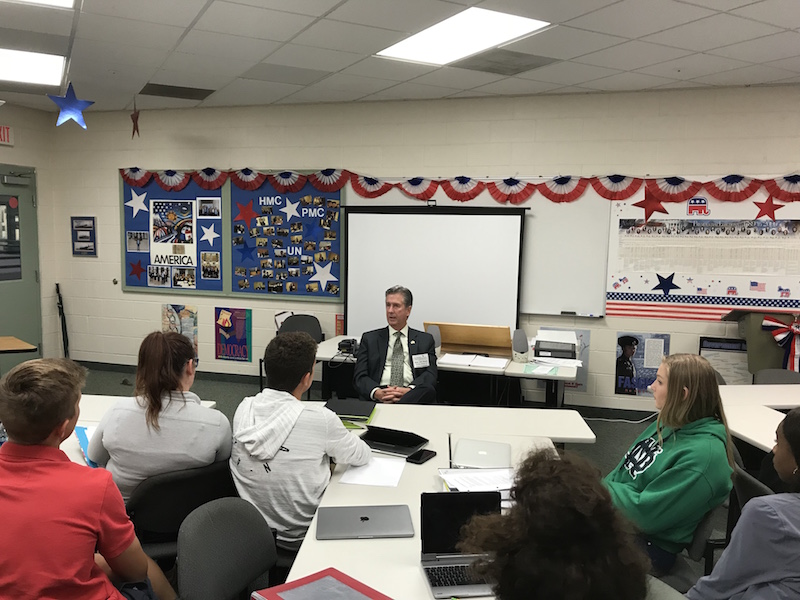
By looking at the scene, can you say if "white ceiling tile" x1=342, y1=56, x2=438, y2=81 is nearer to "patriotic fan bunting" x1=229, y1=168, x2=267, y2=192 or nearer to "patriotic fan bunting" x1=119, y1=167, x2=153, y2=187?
"patriotic fan bunting" x1=229, y1=168, x2=267, y2=192

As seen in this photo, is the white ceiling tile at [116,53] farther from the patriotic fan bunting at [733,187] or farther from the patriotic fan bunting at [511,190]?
the patriotic fan bunting at [733,187]

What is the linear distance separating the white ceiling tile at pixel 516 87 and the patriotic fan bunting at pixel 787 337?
2.59 meters

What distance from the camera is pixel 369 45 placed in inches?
153

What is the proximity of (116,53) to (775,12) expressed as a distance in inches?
164

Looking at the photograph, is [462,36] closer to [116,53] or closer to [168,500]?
[116,53]

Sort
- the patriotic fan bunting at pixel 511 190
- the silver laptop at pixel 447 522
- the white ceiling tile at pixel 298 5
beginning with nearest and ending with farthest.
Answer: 1. the silver laptop at pixel 447 522
2. the white ceiling tile at pixel 298 5
3. the patriotic fan bunting at pixel 511 190

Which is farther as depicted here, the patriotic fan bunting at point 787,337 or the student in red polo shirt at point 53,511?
the patriotic fan bunting at point 787,337

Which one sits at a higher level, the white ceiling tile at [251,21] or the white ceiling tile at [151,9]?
the white ceiling tile at [251,21]

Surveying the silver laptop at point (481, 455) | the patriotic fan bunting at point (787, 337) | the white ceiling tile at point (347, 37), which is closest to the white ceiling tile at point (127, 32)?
the white ceiling tile at point (347, 37)

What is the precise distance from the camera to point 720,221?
4.90m

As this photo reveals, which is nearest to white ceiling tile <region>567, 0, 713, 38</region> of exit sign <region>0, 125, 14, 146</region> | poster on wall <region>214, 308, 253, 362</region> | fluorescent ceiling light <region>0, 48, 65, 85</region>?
fluorescent ceiling light <region>0, 48, 65, 85</region>

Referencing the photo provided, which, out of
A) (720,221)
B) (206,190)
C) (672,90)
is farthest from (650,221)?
(206,190)

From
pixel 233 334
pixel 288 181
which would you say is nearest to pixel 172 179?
pixel 288 181

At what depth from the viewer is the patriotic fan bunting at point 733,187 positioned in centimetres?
479
